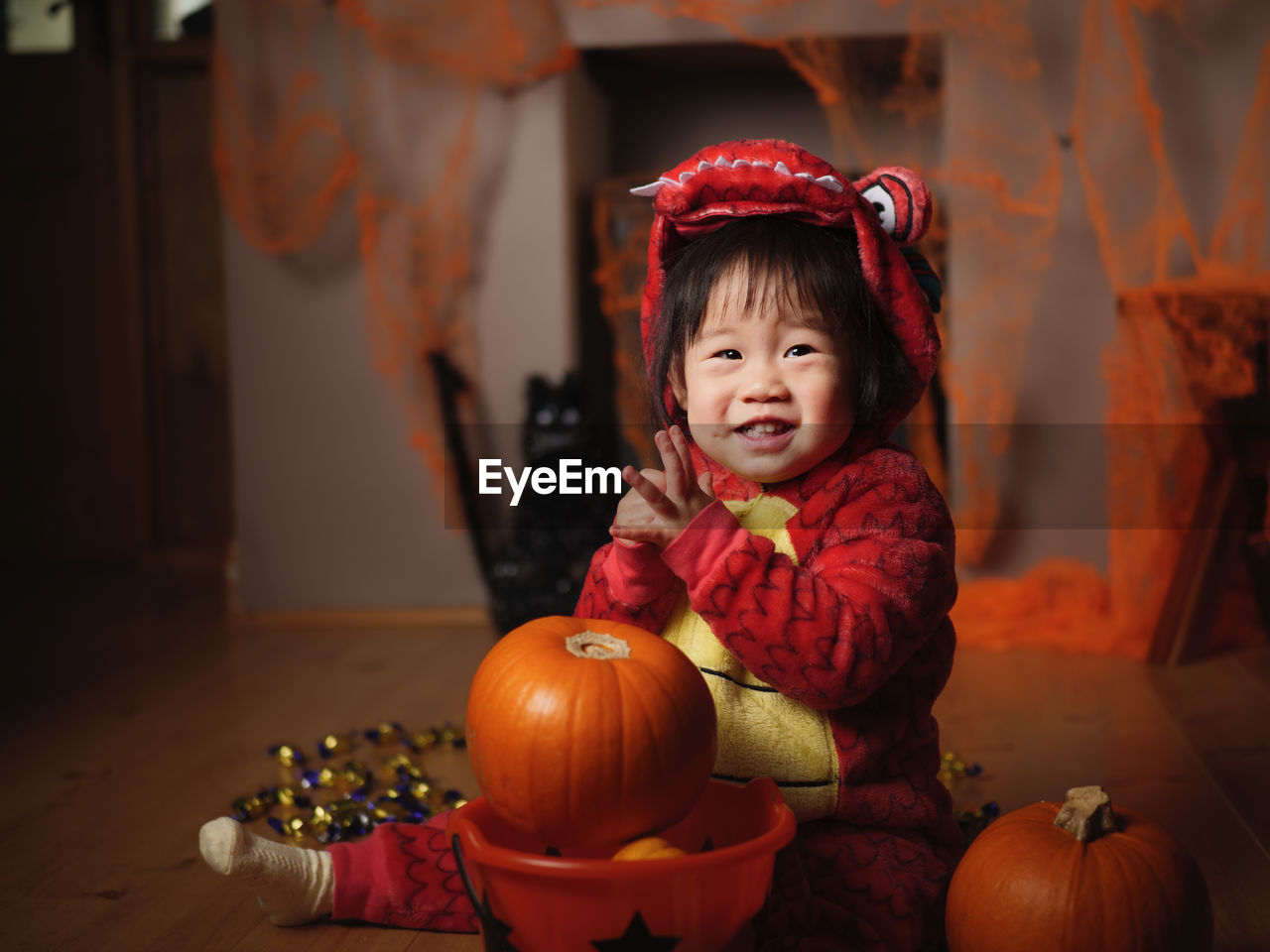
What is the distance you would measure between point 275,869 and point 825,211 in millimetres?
832

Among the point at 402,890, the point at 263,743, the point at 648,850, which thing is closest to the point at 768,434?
the point at 648,850

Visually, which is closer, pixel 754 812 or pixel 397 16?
pixel 754 812

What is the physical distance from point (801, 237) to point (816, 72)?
5.44 feet

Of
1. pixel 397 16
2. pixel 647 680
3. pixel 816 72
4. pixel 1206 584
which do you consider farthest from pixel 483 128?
pixel 647 680

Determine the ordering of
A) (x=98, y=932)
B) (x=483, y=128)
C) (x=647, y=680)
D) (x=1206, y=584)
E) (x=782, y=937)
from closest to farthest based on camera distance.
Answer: (x=647, y=680) → (x=782, y=937) → (x=98, y=932) → (x=1206, y=584) → (x=483, y=128)

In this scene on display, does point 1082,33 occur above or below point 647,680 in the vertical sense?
above

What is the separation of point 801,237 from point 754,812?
0.52 metres

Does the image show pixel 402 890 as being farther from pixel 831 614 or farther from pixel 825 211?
pixel 825 211

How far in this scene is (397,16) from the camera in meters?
2.58

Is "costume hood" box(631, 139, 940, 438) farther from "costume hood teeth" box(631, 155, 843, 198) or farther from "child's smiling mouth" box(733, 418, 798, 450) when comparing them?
"child's smiling mouth" box(733, 418, 798, 450)

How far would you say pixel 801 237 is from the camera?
1.08m

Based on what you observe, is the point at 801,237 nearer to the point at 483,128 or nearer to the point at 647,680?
the point at 647,680

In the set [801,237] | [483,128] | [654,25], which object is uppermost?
[654,25]

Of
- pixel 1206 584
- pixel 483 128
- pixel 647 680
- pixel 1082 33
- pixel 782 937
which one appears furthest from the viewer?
pixel 483 128
